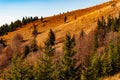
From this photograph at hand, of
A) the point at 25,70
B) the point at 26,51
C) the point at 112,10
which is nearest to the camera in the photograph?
the point at 25,70

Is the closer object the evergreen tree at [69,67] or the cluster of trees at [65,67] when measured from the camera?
the cluster of trees at [65,67]

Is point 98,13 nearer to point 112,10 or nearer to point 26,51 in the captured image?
point 112,10

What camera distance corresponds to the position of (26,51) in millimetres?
144875

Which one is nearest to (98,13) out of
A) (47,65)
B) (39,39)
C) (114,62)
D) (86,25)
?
Result: (86,25)

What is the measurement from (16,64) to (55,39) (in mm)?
118591

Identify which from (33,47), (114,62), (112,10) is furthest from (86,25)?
(114,62)

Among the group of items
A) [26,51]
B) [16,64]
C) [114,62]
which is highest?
[16,64]

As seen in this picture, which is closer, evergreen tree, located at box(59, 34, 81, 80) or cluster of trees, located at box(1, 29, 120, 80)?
cluster of trees, located at box(1, 29, 120, 80)

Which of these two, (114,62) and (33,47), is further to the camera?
(33,47)

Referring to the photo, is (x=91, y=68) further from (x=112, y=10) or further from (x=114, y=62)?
(x=112, y=10)

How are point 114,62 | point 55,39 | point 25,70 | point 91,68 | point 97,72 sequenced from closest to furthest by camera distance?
point 25,70
point 91,68
point 97,72
point 114,62
point 55,39

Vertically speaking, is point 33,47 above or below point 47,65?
below

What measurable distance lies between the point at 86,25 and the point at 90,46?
60.7 m

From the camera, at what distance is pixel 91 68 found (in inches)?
1950
